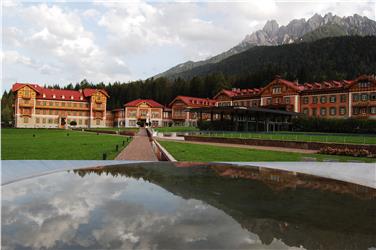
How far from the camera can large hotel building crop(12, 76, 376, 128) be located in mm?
52781

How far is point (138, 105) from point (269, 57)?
5544cm

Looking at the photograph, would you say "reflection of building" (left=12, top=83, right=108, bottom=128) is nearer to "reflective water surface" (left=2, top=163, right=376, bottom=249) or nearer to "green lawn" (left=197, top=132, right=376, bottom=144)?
"green lawn" (left=197, top=132, right=376, bottom=144)

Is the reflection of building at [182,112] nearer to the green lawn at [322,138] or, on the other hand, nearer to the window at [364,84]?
the window at [364,84]

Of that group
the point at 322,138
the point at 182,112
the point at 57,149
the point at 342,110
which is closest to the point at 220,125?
the point at 182,112

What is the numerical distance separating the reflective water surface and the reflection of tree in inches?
0.6

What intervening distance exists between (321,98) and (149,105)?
A: 2871 centimetres

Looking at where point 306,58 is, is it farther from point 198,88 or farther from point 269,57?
point 198,88

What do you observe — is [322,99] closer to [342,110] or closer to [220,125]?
[342,110]

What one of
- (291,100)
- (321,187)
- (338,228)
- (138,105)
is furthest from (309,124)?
(338,228)

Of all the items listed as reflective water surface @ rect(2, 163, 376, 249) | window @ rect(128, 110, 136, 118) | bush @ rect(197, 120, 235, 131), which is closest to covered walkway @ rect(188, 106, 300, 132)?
bush @ rect(197, 120, 235, 131)

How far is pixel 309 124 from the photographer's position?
4372 centimetres

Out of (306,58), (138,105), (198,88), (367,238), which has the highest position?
(306,58)

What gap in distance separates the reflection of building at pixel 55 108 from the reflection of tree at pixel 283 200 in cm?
5152

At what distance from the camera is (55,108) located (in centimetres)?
6038
